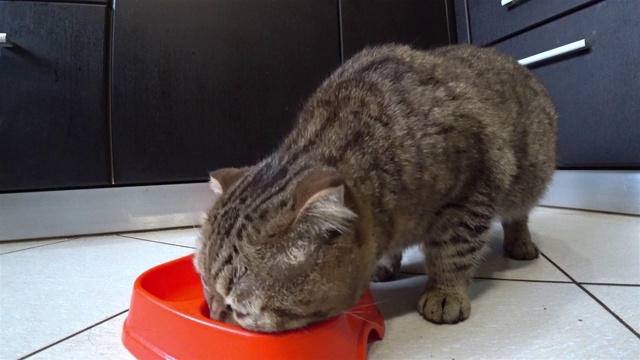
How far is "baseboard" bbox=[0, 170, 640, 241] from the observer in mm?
1756

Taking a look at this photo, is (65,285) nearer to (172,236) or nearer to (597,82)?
(172,236)

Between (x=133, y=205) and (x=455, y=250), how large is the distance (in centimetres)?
144

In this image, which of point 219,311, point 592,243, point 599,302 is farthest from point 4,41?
point 592,243

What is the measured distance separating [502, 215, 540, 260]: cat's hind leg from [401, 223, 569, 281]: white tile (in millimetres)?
20

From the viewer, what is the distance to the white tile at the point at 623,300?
0.84 metres

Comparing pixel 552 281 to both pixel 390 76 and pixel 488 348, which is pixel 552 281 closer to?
pixel 488 348

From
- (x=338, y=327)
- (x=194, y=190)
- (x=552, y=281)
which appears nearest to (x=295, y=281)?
(x=338, y=327)

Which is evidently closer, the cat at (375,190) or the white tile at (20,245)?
the cat at (375,190)

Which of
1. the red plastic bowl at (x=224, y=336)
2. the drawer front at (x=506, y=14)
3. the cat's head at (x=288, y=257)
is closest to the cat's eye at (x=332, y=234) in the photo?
the cat's head at (x=288, y=257)

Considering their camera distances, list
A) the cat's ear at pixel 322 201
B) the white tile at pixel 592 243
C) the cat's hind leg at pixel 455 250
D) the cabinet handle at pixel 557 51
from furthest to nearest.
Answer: the cabinet handle at pixel 557 51 → the white tile at pixel 592 243 → the cat's hind leg at pixel 455 250 → the cat's ear at pixel 322 201

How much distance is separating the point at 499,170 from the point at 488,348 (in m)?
0.41

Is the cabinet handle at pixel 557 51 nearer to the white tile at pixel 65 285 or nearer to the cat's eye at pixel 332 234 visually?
the cat's eye at pixel 332 234

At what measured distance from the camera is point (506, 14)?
→ 2.00 m

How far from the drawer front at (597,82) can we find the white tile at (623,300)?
0.83 m
